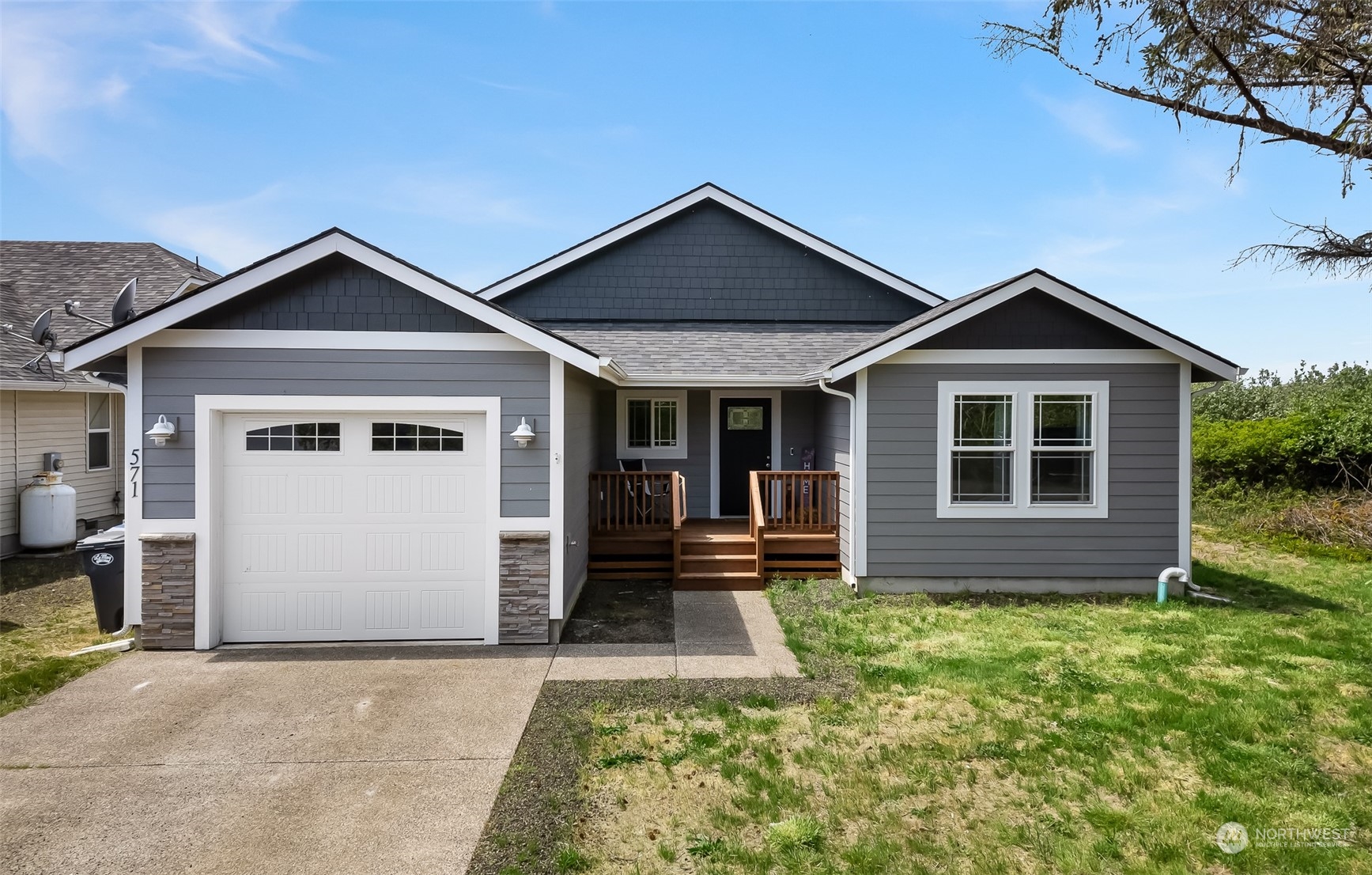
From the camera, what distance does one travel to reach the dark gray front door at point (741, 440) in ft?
36.1

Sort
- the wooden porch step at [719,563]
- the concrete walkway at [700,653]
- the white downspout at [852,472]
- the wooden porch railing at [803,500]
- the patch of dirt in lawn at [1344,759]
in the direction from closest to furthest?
the patch of dirt in lawn at [1344,759] → the concrete walkway at [700,653] → the white downspout at [852,472] → the wooden porch step at [719,563] → the wooden porch railing at [803,500]

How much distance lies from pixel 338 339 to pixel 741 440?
634 centimetres

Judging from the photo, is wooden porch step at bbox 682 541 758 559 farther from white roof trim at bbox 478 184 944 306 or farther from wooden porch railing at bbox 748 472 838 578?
white roof trim at bbox 478 184 944 306

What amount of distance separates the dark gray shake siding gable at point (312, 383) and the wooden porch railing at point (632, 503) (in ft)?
9.07

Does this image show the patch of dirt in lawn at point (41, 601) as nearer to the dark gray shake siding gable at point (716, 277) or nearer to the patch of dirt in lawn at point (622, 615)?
the patch of dirt in lawn at point (622, 615)

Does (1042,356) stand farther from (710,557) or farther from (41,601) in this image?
(41,601)

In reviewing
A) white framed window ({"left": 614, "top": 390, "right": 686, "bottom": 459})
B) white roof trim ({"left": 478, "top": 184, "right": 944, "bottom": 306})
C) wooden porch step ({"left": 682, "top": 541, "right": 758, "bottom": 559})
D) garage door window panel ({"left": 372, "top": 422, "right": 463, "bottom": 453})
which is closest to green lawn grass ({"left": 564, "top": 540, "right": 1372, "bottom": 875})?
wooden porch step ({"left": 682, "top": 541, "right": 758, "bottom": 559})

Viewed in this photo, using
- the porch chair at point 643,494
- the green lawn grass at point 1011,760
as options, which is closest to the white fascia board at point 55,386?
the porch chair at point 643,494

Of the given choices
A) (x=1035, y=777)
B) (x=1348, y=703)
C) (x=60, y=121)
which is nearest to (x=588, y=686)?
(x=1035, y=777)

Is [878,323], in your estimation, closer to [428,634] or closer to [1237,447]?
[1237,447]

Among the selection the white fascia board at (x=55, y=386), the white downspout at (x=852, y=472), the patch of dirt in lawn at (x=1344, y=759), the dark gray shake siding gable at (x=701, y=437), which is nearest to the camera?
the patch of dirt in lawn at (x=1344, y=759)

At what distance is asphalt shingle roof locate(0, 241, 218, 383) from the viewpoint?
12.5 metres

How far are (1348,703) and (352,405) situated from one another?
28.2ft

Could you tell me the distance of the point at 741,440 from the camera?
36.2ft
